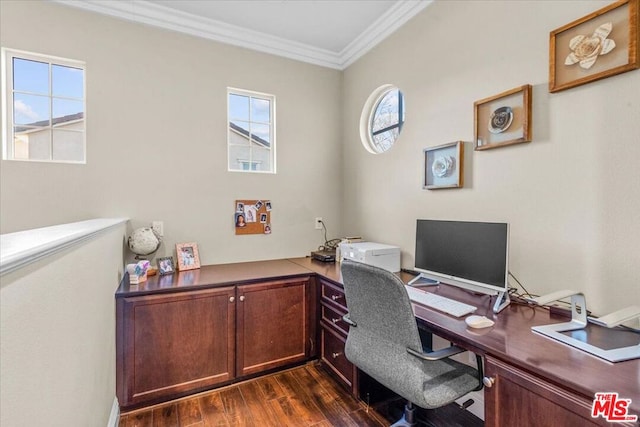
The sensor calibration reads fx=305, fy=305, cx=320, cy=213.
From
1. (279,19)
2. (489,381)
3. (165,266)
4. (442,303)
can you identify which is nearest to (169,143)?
(165,266)

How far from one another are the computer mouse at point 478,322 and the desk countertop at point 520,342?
2cm

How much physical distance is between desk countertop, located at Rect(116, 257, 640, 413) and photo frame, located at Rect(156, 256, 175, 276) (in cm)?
13

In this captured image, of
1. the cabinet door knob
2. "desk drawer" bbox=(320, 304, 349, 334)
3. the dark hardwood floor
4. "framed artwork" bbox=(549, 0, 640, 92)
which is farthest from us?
"desk drawer" bbox=(320, 304, 349, 334)

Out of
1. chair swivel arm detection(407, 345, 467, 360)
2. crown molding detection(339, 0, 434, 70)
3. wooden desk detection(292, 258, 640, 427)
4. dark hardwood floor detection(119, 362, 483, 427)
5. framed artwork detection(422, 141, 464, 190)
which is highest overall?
crown molding detection(339, 0, 434, 70)

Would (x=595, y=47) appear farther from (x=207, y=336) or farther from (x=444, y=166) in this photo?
(x=207, y=336)

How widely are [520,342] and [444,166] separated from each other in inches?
49.3

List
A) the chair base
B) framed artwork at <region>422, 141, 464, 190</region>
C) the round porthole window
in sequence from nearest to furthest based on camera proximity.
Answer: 1. the chair base
2. framed artwork at <region>422, 141, 464, 190</region>
3. the round porthole window

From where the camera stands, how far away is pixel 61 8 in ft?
7.32

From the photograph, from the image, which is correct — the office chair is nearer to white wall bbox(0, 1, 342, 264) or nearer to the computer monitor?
the computer monitor

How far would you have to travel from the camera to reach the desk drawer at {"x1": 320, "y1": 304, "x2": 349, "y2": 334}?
2.12m

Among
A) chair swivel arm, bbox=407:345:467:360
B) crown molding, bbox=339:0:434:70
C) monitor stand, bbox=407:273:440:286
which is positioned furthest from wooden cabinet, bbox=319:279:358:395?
crown molding, bbox=339:0:434:70

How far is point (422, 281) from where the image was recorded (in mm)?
2105

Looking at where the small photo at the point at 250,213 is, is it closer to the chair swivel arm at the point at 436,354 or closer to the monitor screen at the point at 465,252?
the monitor screen at the point at 465,252

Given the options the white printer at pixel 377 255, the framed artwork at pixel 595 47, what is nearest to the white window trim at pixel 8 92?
the white printer at pixel 377 255
